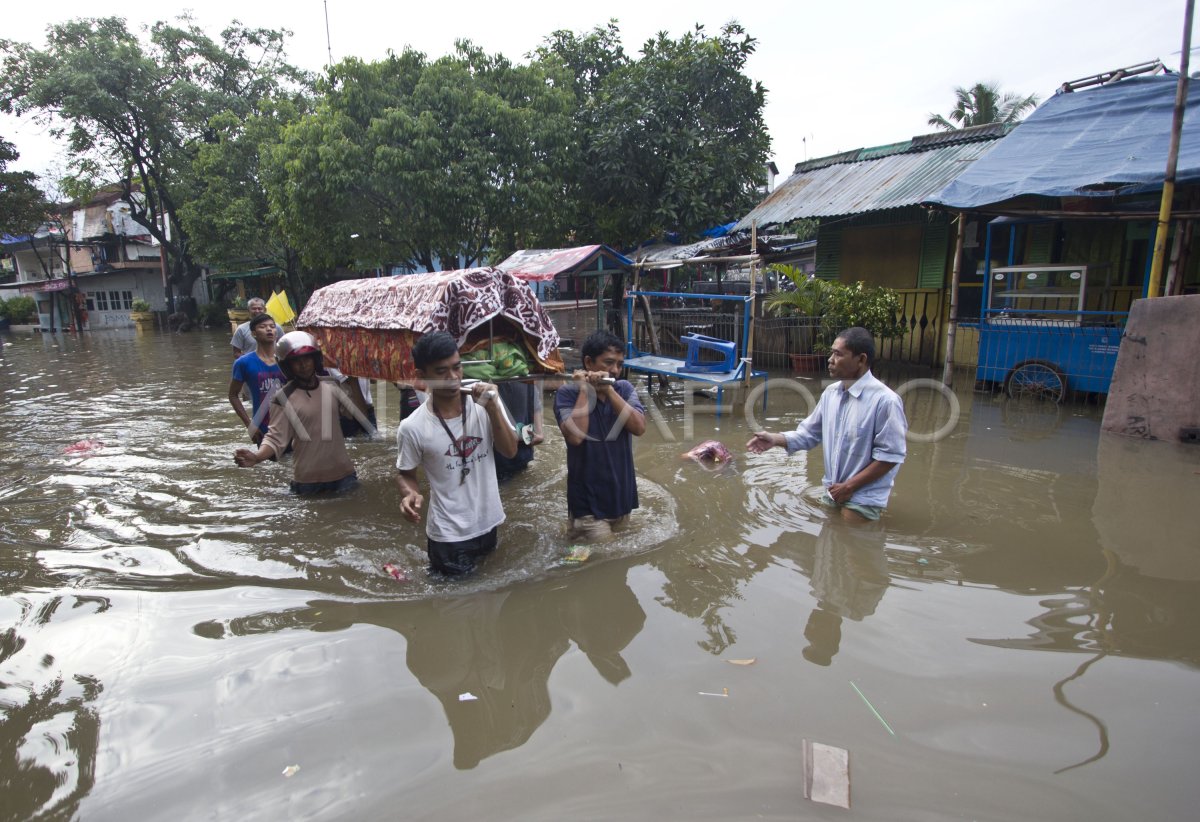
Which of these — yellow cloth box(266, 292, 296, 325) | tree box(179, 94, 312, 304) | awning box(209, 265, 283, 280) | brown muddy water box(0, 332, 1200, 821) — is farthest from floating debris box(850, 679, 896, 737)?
awning box(209, 265, 283, 280)

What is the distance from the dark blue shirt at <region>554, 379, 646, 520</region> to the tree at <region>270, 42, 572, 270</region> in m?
11.3

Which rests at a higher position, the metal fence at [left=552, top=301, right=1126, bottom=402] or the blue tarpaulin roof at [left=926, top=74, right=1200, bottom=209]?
the blue tarpaulin roof at [left=926, top=74, right=1200, bottom=209]

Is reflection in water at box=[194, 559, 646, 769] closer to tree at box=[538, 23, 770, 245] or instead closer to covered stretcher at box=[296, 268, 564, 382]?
covered stretcher at box=[296, 268, 564, 382]

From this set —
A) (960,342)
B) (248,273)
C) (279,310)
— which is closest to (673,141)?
(960,342)

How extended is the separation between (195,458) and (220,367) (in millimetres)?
9121

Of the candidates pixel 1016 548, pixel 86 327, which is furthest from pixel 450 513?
pixel 86 327

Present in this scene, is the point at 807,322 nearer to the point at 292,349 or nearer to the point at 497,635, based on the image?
the point at 292,349

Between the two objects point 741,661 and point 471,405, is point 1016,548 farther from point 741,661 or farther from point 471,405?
point 471,405

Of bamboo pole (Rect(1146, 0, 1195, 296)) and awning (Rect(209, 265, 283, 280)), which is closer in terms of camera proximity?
bamboo pole (Rect(1146, 0, 1195, 296))

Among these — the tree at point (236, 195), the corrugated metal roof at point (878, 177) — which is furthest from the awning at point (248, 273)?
the corrugated metal roof at point (878, 177)

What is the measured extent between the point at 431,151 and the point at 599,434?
11689 mm

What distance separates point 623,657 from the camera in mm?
3029

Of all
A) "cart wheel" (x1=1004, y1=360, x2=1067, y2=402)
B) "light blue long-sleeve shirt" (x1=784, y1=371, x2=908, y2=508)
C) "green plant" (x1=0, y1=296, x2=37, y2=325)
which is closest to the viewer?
"light blue long-sleeve shirt" (x1=784, y1=371, x2=908, y2=508)

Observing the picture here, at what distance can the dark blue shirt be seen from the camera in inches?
146
